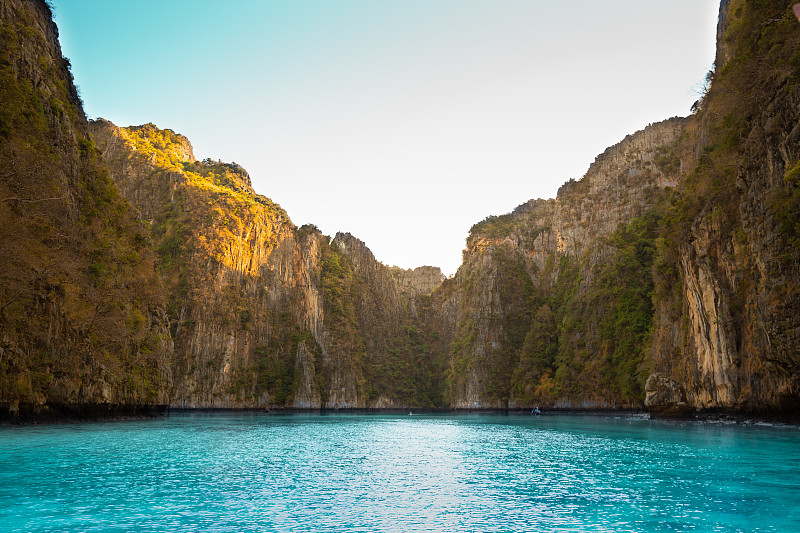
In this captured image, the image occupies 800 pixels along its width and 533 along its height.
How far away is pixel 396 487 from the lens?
1878cm

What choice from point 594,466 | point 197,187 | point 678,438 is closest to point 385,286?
point 197,187

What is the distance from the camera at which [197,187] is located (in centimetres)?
13162

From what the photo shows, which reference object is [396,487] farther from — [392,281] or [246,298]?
[392,281]

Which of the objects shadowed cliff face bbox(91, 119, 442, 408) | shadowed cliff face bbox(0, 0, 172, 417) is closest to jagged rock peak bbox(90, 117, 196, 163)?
shadowed cliff face bbox(91, 119, 442, 408)

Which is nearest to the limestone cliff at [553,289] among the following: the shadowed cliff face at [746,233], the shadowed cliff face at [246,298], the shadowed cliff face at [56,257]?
the shadowed cliff face at [246,298]

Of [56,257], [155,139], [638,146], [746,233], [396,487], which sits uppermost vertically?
[155,139]

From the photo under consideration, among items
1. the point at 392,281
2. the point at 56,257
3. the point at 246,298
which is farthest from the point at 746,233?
the point at 392,281

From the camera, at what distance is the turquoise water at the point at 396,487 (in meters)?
13.3

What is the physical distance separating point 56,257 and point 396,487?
2728cm

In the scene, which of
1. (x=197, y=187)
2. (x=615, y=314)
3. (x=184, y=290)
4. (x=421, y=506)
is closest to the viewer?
(x=421, y=506)

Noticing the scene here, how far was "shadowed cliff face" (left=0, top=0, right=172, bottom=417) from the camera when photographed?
31.1 meters

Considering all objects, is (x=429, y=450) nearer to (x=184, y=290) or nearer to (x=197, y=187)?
(x=184, y=290)

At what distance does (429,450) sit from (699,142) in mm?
43619

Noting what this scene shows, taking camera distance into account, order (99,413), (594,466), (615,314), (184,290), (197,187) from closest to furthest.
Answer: (594,466) < (99,413) < (615,314) < (184,290) < (197,187)
